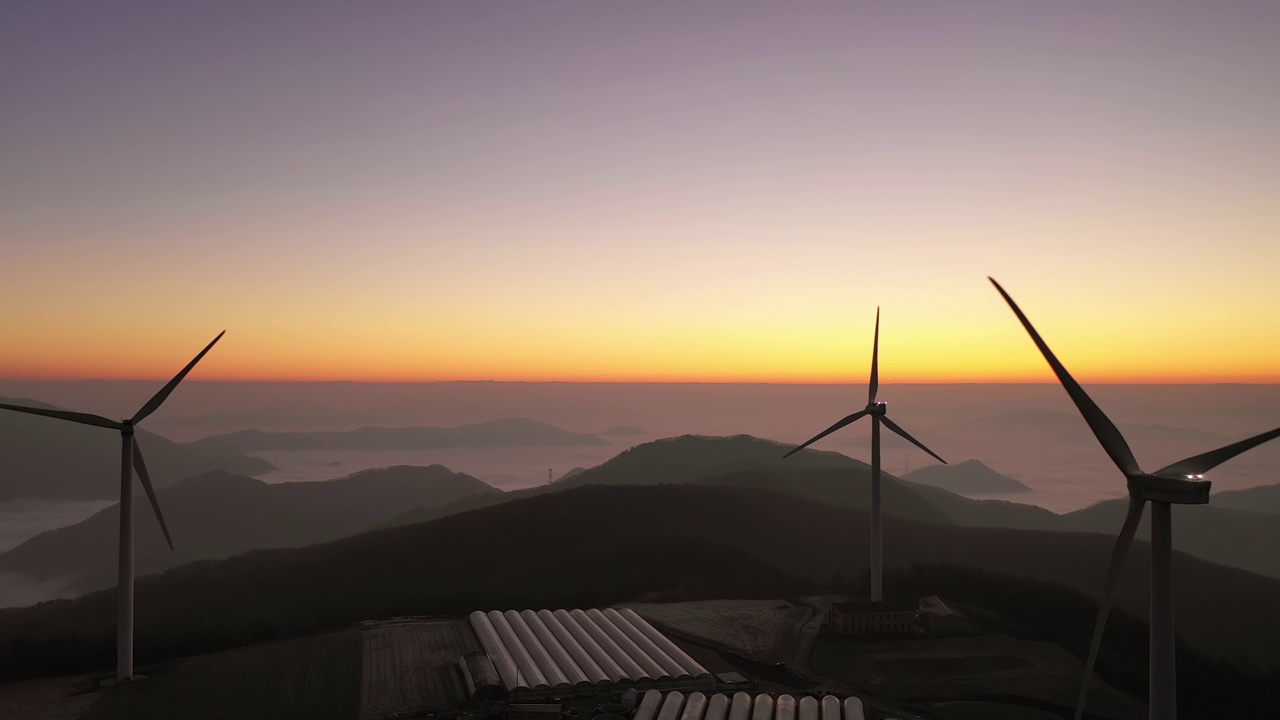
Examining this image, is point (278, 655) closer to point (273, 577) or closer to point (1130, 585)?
point (273, 577)

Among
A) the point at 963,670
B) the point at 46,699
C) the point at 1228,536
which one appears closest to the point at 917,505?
the point at 1228,536

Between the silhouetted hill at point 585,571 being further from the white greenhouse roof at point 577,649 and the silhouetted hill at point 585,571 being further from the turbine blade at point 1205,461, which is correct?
the turbine blade at point 1205,461

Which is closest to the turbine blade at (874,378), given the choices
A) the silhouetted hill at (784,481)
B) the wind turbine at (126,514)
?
the wind turbine at (126,514)


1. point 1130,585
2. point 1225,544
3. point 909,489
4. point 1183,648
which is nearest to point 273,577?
point 1183,648

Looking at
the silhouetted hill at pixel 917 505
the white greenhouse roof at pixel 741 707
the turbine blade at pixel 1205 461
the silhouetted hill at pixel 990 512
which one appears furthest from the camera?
the silhouetted hill at pixel 990 512

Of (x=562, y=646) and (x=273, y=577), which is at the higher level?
(x=562, y=646)
